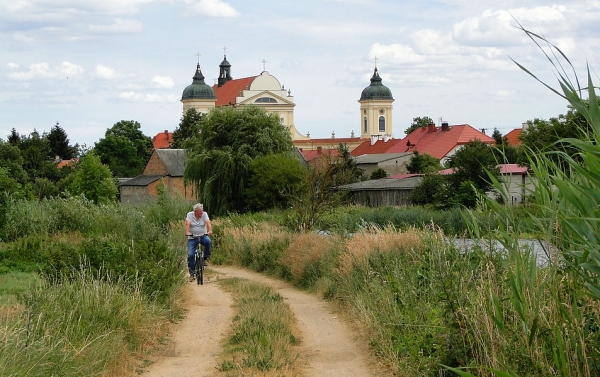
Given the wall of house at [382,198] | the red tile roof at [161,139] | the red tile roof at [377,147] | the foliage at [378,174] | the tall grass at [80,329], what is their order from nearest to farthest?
1. the tall grass at [80,329]
2. the wall of house at [382,198]
3. the foliage at [378,174]
4. the red tile roof at [377,147]
5. the red tile roof at [161,139]

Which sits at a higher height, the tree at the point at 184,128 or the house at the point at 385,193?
the tree at the point at 184,128

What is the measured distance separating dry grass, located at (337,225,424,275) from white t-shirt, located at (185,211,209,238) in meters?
3.50

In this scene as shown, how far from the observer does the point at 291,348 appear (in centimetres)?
1147

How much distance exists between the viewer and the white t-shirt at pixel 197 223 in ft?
61.0

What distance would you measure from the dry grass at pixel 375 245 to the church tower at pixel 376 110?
563ft

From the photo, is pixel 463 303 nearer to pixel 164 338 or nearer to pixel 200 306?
pixel 164 338

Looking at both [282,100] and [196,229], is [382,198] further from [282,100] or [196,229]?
[282,100]

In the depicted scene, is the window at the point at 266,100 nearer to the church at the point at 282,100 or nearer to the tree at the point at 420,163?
the church at the point at 282,100

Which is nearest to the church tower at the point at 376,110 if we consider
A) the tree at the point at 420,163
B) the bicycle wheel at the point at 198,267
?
the tree at the point at 420,163

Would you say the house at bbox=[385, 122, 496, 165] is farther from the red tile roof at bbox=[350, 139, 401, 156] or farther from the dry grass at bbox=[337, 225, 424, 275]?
the dry grass at bbox=[337, 225, 424, 275]

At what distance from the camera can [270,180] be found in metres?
46.2

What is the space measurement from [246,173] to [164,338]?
36.6 metres

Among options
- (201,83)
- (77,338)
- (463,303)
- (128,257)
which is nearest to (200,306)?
(128,257)

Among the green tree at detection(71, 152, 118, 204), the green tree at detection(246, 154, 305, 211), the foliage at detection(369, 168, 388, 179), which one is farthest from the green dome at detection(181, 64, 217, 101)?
the green tree at detection(246, 154, 305, 211)
